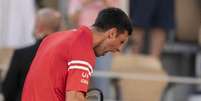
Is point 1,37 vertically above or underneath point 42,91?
Result: above

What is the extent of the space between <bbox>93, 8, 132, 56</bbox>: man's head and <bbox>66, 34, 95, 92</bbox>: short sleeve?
0.14m

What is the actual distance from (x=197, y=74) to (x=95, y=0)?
1.73m

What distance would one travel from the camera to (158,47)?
10.2 m

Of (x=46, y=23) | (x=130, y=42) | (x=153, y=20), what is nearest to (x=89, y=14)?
(x=153, y=20)

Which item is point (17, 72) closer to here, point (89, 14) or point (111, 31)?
point (111, 31)

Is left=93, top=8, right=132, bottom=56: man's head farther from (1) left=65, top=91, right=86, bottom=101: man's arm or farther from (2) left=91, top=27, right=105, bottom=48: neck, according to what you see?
(1) left=65, top=91, right=86, bottom=101: man's arm

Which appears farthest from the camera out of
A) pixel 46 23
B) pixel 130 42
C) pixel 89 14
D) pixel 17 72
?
pixel 130 42

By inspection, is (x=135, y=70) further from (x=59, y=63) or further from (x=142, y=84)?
(x=59, y=63)

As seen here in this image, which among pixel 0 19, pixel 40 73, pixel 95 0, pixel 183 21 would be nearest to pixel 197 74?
pixel 183 21

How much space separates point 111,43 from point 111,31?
8 centimetres

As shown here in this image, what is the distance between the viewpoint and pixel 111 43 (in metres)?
6.21

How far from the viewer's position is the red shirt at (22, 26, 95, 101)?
19.7 feet

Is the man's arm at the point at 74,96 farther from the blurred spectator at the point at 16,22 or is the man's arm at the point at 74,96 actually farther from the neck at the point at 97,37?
the blurred spectator at the point at 16,22

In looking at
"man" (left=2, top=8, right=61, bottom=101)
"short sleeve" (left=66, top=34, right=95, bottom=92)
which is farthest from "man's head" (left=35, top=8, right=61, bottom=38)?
"short sleeve" (left=66, top=34, right=95, bottom=92)
